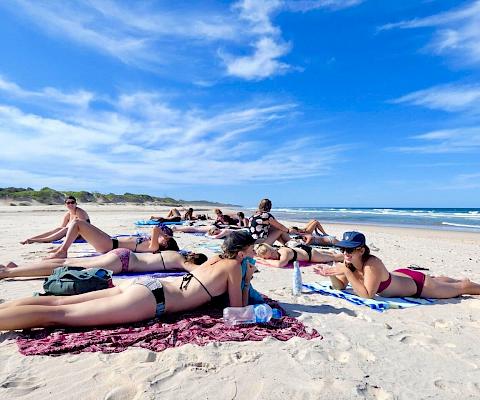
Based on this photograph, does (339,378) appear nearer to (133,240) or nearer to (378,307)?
(378,307)

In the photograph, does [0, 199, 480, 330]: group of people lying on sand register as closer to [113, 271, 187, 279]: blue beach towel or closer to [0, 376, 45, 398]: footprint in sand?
[113, 271, 187, 279]: blue beach towel

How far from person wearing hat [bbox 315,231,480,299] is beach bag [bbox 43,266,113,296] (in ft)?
9.52

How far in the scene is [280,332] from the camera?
3713 mm

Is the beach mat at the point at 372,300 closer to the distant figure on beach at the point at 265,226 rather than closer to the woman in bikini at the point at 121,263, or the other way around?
the woman in bikini at the point at 121,263

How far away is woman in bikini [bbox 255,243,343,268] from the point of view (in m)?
7.50

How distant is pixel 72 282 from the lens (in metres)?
4.13

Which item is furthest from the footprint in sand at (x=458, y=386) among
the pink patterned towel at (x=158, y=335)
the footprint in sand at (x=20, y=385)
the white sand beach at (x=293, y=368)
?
the footprint in sand at (x=20, y=385)

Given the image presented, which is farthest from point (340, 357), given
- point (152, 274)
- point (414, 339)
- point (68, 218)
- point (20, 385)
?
point (68, 218)

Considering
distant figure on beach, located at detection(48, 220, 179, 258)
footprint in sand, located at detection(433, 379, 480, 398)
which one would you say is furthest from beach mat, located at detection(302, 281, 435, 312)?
distant figure on beach, located at detection(48, 220, 179, 258)

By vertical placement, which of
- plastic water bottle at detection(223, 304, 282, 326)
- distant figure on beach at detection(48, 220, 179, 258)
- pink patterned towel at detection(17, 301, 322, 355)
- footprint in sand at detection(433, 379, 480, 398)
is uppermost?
distant figure on beach at detection(48, 220, 179, 258)

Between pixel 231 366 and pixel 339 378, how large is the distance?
82 centimetres

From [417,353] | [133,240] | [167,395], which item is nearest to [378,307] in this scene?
[417,353]

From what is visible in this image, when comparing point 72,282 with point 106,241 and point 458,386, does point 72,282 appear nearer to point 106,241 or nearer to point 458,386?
point 106,241

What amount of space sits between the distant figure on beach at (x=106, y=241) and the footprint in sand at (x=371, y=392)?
4.67 m
